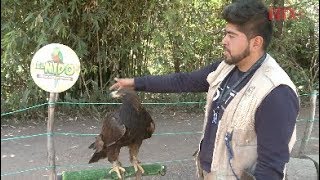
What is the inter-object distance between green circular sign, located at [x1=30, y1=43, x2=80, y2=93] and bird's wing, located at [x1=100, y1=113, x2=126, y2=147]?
36 cm

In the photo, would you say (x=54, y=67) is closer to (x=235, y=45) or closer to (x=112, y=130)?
(x=112, y=130)

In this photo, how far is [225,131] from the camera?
2.28 meters

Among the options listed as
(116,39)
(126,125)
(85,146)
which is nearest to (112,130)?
(126,125)

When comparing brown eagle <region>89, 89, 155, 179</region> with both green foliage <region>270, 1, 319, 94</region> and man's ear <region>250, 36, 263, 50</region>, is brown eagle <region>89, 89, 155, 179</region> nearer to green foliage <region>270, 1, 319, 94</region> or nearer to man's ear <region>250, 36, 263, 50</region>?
man's ear <region>250, 36, 263, 50</region>

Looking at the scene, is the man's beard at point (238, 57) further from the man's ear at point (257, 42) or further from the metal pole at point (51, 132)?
A: the metal pole at point (51, 132)

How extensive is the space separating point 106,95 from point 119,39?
909mm

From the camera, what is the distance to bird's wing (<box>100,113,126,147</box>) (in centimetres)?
288

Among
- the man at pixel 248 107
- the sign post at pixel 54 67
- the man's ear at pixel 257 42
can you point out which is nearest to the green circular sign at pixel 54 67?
the sign post at pixel 54 67

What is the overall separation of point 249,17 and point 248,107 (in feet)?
1.41

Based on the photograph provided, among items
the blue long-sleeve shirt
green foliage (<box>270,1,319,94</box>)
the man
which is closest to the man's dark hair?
the man

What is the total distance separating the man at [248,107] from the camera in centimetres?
204

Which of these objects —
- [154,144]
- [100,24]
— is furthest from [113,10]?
[154,144]

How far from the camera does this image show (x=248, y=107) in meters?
2.16

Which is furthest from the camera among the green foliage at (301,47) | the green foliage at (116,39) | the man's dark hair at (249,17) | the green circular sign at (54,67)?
the green foliage at (301,47)
